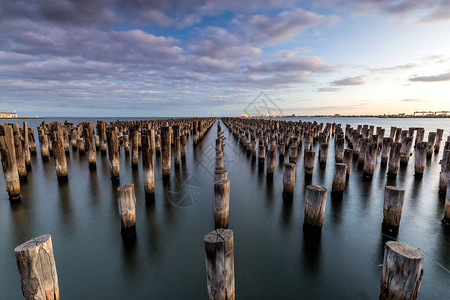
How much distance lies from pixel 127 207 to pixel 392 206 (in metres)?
6.46

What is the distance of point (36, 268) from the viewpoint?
2859 mm

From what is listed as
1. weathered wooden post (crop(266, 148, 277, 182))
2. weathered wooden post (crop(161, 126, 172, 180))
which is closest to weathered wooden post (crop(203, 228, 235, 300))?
weathered wooden post (crop(161, 126, 172, 180))

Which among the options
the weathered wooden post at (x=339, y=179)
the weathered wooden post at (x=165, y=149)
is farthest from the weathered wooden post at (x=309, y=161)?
the weathered wooden post at (x=165, y=149)

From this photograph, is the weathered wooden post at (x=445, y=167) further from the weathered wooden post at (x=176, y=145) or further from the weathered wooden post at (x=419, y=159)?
the weathered wooden post at (x=176, y=145)

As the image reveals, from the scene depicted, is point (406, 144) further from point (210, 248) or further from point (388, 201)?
point (210, 248)

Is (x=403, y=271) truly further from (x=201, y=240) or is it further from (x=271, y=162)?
(x=271, y=162)

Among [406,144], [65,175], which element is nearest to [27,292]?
[65,175]

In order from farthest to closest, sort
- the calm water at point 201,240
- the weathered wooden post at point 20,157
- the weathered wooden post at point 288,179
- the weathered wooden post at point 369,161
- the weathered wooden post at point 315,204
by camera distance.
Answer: the weathered wooden post at point 369,161 < the weathered wooden post at point 20,157 < the weathered wooden post at point 288,179 < the weathered wooden post at point 315,204 < the calm water at point 201,240

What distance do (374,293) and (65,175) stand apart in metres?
12.1

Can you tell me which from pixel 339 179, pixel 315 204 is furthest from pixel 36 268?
pixel 339 179

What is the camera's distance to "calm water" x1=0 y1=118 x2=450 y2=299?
4.20 metres

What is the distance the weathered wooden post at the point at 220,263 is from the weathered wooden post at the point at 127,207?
2.87m

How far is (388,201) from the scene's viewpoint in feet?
16.8

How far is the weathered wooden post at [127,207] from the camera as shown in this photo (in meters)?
4.90
